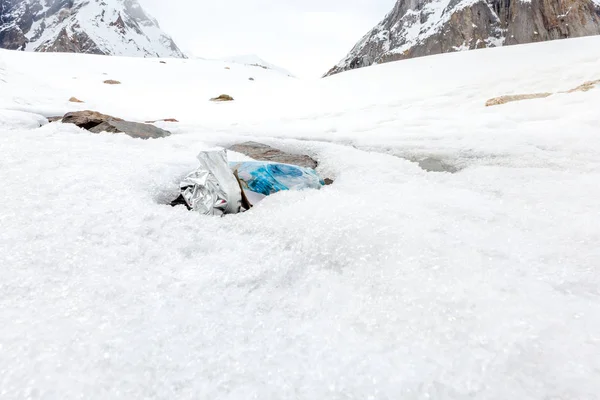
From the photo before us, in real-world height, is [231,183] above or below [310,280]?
above

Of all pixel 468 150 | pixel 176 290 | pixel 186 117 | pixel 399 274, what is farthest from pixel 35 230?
pixel 186 117

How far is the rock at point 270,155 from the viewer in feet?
11.7

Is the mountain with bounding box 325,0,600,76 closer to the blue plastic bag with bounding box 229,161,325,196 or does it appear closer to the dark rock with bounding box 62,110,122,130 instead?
the dark rock with bounding box 62,110,122,130

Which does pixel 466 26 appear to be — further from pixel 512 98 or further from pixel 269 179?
pixel 269 179

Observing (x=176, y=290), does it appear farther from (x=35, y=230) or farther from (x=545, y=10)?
(x=545, y=10)

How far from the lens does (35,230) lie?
1607mm

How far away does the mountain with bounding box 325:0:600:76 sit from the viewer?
8806 cm

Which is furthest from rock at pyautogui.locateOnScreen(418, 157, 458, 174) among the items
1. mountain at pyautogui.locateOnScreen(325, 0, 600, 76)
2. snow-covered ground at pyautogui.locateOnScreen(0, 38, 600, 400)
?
mountain at pyautogui.locateOnScreen(325, 0, 600, 76)

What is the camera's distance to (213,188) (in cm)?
221

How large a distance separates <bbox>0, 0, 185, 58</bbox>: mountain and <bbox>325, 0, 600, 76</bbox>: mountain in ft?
319

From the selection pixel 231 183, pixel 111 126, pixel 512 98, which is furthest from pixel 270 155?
pixel 512 98

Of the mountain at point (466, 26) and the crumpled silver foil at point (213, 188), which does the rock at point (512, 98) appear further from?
the mountain at point (466, 26)

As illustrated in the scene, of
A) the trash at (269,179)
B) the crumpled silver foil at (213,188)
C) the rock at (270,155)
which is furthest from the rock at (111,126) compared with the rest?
the crumpled silver foil at (213,188)

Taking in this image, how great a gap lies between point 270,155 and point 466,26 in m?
124
